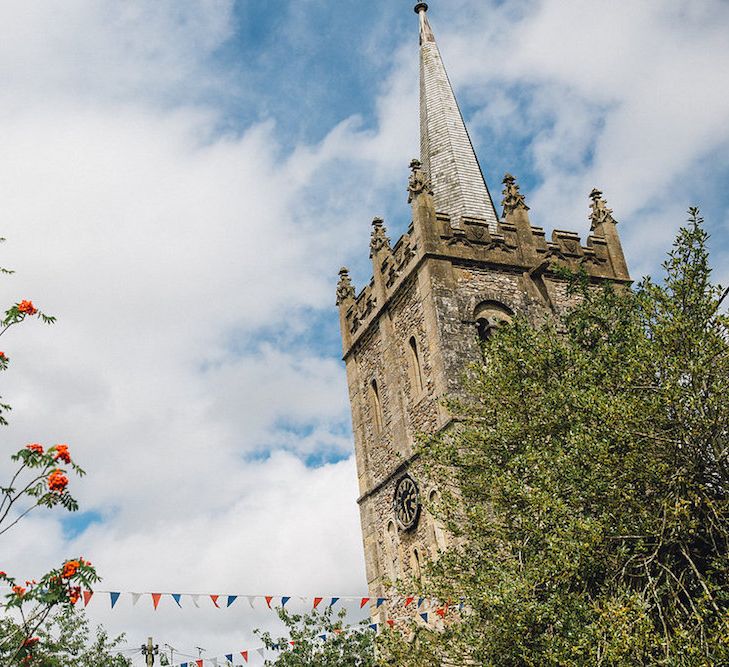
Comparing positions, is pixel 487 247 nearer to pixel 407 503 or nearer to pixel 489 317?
pixel 489 317

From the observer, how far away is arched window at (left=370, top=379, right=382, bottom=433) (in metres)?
24.4

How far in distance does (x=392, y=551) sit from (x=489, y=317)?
6537 millimetres

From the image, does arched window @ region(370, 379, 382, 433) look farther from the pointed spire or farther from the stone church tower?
the pointed spire

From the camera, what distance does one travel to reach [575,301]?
23797 millimetres

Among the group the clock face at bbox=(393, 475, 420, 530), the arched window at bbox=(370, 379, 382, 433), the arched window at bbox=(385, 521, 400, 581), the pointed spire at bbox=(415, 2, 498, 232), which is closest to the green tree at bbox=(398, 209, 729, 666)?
the clock face at bbox=(393, 475, 420, 530)

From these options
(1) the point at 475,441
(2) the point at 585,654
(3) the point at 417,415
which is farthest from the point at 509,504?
(3) the point at 417,415

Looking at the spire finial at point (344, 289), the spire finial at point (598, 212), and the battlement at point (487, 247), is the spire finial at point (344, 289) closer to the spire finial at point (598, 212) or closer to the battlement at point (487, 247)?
the battlement at point (487, 247)

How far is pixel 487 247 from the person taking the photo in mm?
23547

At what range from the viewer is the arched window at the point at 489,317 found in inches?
882

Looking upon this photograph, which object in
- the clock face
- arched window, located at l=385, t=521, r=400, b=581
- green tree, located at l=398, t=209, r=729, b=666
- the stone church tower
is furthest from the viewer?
arched window, located at l=385, t=521, r=400, b=581

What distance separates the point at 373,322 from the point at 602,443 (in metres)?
14.1

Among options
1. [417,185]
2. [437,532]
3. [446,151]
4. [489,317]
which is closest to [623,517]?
[437,532]

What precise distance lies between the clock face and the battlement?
209 inches

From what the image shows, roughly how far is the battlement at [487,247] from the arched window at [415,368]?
71.1 inches
